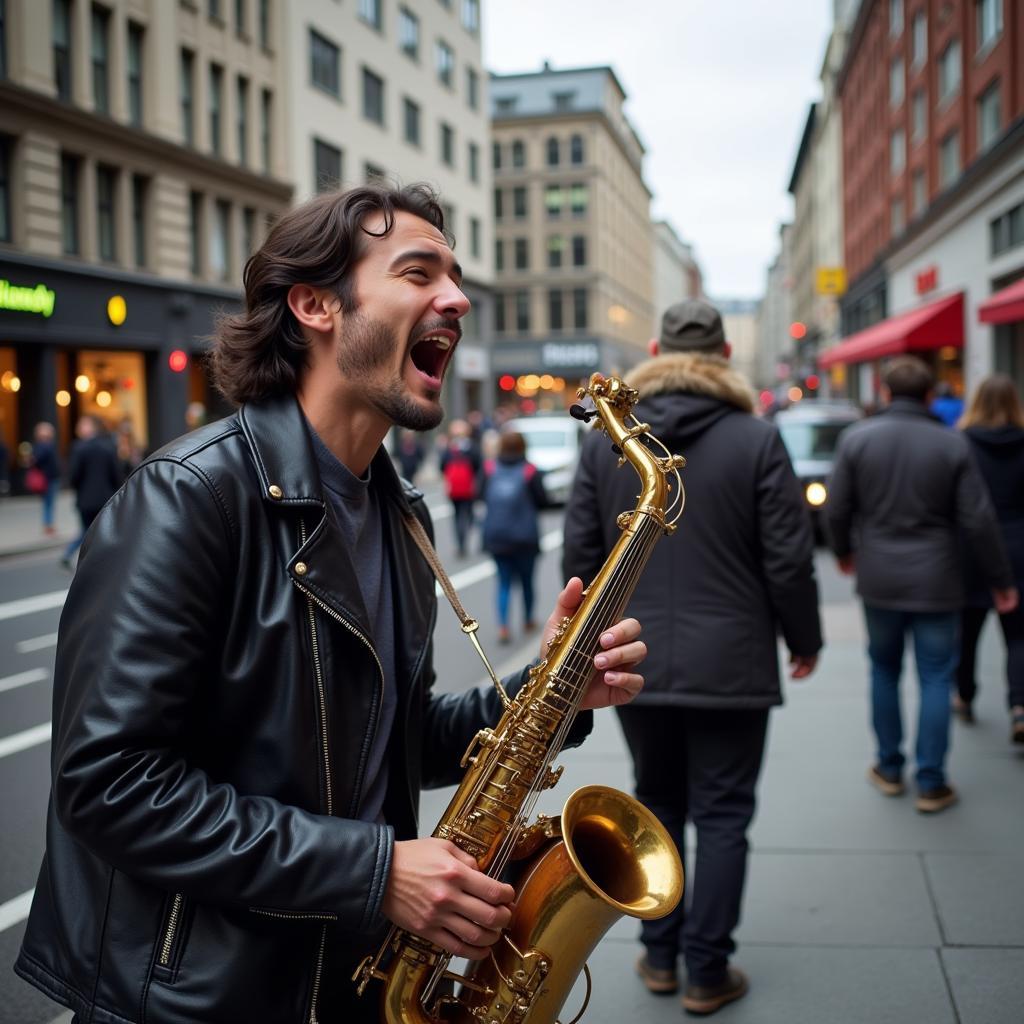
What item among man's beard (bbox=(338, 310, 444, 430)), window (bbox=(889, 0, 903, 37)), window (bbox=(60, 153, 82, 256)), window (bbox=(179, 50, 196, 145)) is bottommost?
man's beard (bbox=(338, 310, 444, 430))

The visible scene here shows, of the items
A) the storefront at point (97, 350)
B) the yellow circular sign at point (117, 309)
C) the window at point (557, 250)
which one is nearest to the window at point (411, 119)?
the storefront at point (97, 350)

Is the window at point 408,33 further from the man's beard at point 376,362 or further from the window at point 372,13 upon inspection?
the man's beard at point 376,362

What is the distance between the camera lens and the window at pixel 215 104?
25.2m

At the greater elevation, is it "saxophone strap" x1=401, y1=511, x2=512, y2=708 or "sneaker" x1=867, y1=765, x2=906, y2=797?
"saxophone strap" x1=401, y1=511, x2=512, y2=708

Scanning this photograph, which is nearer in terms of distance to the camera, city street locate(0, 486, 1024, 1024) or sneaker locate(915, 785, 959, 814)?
city street locate(0, 486, 1024, 1024)

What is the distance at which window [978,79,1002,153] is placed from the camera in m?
22.8

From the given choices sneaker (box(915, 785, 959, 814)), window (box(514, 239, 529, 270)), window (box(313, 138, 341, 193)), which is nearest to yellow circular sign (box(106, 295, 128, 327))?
window (box(313, 138, 341, 193))

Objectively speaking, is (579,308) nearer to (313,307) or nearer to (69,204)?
(69,204)

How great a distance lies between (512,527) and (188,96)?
18.7 meters

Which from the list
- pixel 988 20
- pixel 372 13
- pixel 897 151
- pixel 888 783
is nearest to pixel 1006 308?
pixel 988 20

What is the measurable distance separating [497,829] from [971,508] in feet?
13.5

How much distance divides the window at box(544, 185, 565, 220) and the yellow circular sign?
5029 centimetres

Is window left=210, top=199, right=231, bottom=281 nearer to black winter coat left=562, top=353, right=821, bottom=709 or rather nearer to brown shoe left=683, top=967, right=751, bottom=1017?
black winter coat left=562, top=353, right=821, bottom=709

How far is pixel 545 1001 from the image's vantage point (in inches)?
84.2
